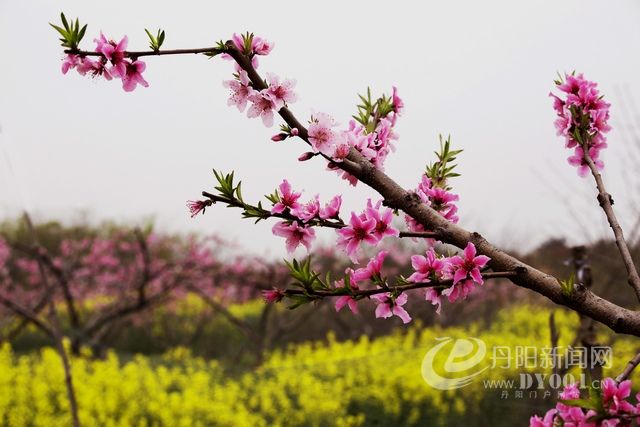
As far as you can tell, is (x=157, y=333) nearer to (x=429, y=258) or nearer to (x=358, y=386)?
(x=358, y=386)

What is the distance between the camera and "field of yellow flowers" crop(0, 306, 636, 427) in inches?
240

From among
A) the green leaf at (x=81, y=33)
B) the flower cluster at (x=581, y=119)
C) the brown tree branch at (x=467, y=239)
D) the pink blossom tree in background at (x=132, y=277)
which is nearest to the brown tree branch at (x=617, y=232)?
the flower cluster at (x=581, y=119)

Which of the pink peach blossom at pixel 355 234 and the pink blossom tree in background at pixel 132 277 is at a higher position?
the pink blossom tree in background at pixel 132 277

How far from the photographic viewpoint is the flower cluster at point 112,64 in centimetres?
153

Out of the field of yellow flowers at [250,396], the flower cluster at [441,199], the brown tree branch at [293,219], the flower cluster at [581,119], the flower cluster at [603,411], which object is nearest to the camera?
the flower cluster at [603,411]

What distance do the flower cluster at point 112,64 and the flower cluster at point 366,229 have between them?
0.61m

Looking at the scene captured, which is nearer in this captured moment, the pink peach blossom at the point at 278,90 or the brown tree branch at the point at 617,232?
the pink peach blossom at the point at 278,90

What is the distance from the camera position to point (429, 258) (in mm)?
1503

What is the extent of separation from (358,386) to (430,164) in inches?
237

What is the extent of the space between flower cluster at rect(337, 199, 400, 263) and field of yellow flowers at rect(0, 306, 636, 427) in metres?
4.10

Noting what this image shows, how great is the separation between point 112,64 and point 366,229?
72cm

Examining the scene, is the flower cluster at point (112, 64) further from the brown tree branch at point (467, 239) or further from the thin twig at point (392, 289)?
the thin twig at point (392, 289)

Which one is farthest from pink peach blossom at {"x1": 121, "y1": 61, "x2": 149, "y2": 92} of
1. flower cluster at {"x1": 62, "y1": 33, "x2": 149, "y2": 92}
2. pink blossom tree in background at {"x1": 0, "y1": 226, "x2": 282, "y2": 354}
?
pink blossom tree in background at {"x1": 0, "y1": 226, "x2": 282, "y2": 354}

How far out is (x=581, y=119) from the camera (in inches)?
79.0
